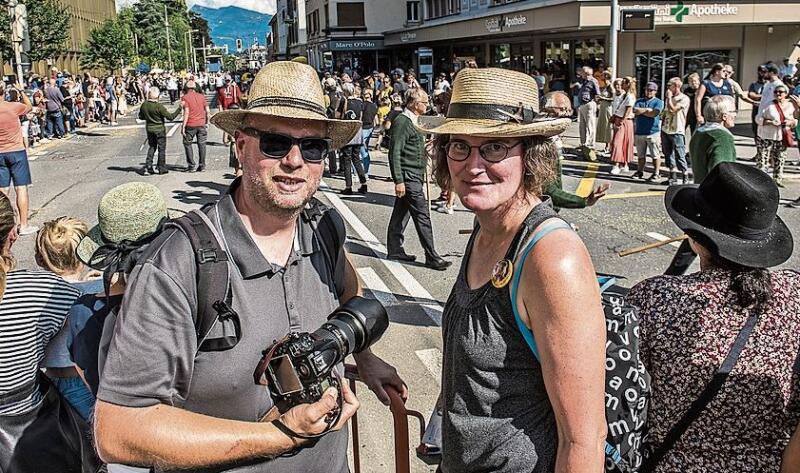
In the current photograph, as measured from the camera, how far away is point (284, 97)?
224 cm

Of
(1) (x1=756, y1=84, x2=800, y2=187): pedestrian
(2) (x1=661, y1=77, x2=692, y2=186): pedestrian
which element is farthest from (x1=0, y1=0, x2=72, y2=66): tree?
(1) (x1=756, y1=84, x2=800, y2=187): pedestrian

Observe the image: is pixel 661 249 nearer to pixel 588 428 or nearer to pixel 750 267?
pixel 750 267

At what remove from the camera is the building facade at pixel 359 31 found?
50406mm

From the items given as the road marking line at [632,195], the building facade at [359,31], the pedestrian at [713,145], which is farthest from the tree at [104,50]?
the pedestrian at [713,145]

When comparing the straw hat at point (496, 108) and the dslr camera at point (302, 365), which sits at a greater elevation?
the straw hat at point (496, 108)

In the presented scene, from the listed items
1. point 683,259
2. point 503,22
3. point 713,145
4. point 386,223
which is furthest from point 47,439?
point 503,22

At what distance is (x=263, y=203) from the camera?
2133mm

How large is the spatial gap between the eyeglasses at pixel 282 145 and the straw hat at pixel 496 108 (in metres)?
0.38

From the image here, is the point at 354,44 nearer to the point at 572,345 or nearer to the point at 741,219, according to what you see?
the point at 741,219

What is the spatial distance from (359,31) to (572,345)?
173 ft

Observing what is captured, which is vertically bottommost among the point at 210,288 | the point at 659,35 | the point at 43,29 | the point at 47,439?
the point at 47,439

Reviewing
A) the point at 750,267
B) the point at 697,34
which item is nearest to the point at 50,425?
the point at 750,267

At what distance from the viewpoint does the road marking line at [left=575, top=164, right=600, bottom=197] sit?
11.9m

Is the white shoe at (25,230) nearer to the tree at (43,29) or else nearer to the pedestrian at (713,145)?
the pedestrian at (713,145)
